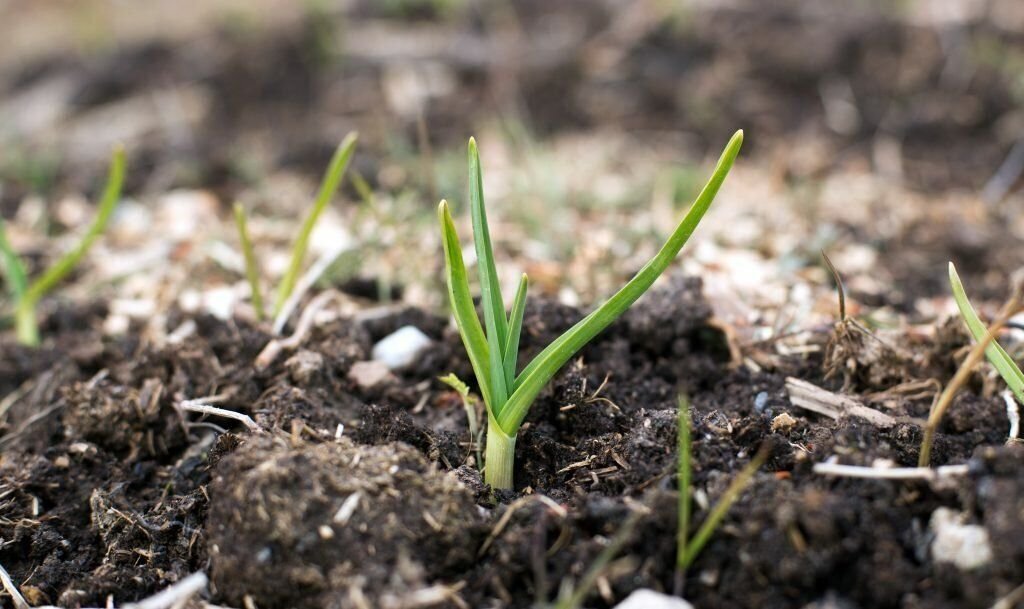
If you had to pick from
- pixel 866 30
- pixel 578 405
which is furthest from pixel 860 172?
pixel 578 405

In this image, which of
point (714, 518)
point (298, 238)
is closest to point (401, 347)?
point (298, 238)

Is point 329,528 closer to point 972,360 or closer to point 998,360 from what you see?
point 972,360

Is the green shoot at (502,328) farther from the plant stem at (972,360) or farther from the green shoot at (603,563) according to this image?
the plant stem at (972,360)

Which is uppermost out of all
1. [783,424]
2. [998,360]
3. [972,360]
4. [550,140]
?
[972,360]

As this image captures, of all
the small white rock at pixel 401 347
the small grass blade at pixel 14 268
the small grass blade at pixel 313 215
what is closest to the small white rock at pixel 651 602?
the small white rock at pixel 401 347

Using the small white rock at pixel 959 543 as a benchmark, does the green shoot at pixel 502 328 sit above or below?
above

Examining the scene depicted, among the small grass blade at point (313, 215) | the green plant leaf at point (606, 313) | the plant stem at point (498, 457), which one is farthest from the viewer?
the small grass blade at point (313, 215)
